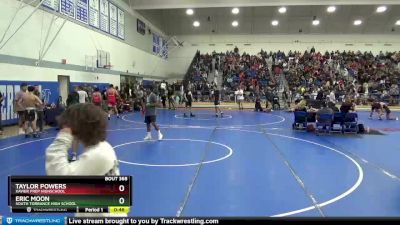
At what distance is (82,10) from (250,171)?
16570mm

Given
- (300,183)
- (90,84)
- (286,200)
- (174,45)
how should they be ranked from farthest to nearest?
(174,45), (90,84), (300,183), (286,200)

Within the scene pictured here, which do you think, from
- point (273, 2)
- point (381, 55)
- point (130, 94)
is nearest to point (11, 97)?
point (130, 94)

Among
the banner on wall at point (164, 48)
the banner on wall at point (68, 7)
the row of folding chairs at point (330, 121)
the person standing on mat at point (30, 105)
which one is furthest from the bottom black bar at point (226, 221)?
the banner on wall at point (164, 48)

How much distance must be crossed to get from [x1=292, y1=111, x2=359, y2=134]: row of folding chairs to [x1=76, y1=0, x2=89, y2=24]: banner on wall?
13.2 meters

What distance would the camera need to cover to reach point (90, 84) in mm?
21797

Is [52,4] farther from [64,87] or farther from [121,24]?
[121,24]

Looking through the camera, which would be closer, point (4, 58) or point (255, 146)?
point (255, 146)

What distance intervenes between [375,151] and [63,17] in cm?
1574

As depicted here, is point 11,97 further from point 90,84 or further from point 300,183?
point 300,183

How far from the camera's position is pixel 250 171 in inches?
313

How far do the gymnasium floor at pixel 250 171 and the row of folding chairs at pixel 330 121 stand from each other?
74cm

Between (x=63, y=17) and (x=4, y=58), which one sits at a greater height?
(x=63, y=17)

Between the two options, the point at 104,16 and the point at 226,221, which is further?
the point at 104,16

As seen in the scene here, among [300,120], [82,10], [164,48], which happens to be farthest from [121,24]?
Answer: [300,120]
